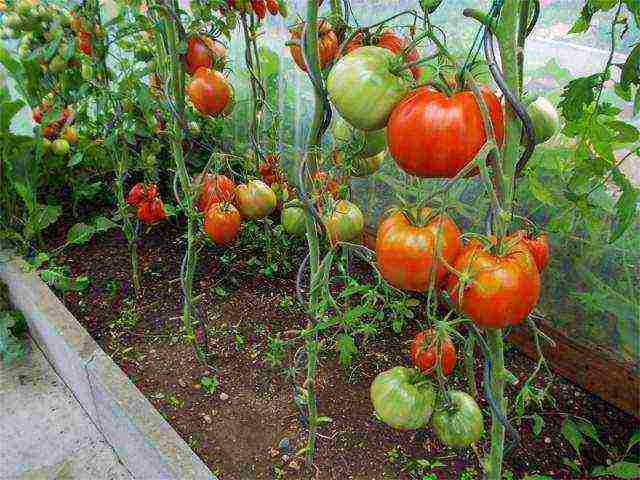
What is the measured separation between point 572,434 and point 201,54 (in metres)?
1.34

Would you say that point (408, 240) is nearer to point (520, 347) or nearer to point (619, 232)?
point (619, 232)

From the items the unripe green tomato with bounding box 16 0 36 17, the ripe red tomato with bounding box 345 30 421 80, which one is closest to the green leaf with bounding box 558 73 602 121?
the ripe red tomato with bounding box 345 30 421 80

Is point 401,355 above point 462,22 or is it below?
below

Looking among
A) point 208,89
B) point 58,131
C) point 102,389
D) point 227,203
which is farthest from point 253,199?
point 58,131

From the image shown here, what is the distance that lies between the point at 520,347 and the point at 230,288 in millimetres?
1020

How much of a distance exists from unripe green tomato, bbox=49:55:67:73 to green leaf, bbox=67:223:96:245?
589 millimetres

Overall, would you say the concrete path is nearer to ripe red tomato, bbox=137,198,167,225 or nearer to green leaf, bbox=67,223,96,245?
green leaf, bbox=67,223,96,245

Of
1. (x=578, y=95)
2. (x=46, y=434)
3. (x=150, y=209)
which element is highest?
(x=578, y=95)

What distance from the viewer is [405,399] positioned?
93 cm

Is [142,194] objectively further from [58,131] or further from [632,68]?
[632,68]

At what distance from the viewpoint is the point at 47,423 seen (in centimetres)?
173

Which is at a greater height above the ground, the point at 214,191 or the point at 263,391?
the point at 214,191

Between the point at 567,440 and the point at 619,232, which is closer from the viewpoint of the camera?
the point at 619,232

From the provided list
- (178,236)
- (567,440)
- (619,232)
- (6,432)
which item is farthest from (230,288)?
(619,232)
